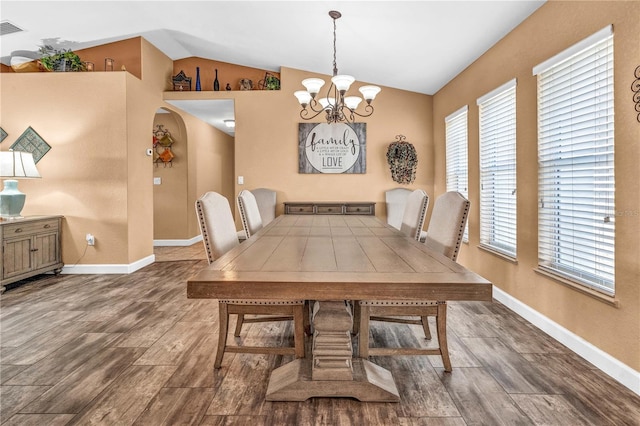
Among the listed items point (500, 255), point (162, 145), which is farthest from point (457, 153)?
point (162, 145)

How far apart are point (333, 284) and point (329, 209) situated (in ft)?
12.5

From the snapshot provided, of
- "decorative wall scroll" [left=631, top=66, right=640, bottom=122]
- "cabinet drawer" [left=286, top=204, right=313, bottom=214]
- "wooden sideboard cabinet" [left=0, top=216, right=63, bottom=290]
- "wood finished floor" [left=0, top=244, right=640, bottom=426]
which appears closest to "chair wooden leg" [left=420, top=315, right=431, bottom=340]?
"wood finished floor" [left=0, top=244, right=640, bottom=426]

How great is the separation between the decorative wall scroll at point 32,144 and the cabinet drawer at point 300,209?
3.01 metres

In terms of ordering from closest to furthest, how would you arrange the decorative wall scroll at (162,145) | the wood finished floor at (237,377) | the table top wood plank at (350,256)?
the table top wood plank at (350,256), the wood finished floor at (237,377), the decorative wall scroll at (162,145)

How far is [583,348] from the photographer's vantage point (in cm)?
220

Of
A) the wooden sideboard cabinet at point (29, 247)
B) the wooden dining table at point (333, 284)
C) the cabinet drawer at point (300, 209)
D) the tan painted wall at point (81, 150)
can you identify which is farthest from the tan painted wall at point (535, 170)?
the wooden sideboard cabinet at point (29, 247)

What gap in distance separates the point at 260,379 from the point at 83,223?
360 cm

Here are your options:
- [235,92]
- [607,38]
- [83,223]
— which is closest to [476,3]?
[607,38]

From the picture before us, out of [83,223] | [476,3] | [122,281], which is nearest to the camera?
[476,3]

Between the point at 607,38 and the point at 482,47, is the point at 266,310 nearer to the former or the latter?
the point at 607,38

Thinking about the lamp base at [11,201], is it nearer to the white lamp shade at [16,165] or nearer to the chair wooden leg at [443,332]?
the white lamp shade at [16,165]

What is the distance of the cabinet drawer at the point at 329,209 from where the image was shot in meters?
5.06

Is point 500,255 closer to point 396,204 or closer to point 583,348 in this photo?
point 583,348

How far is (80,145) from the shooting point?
170 inches
